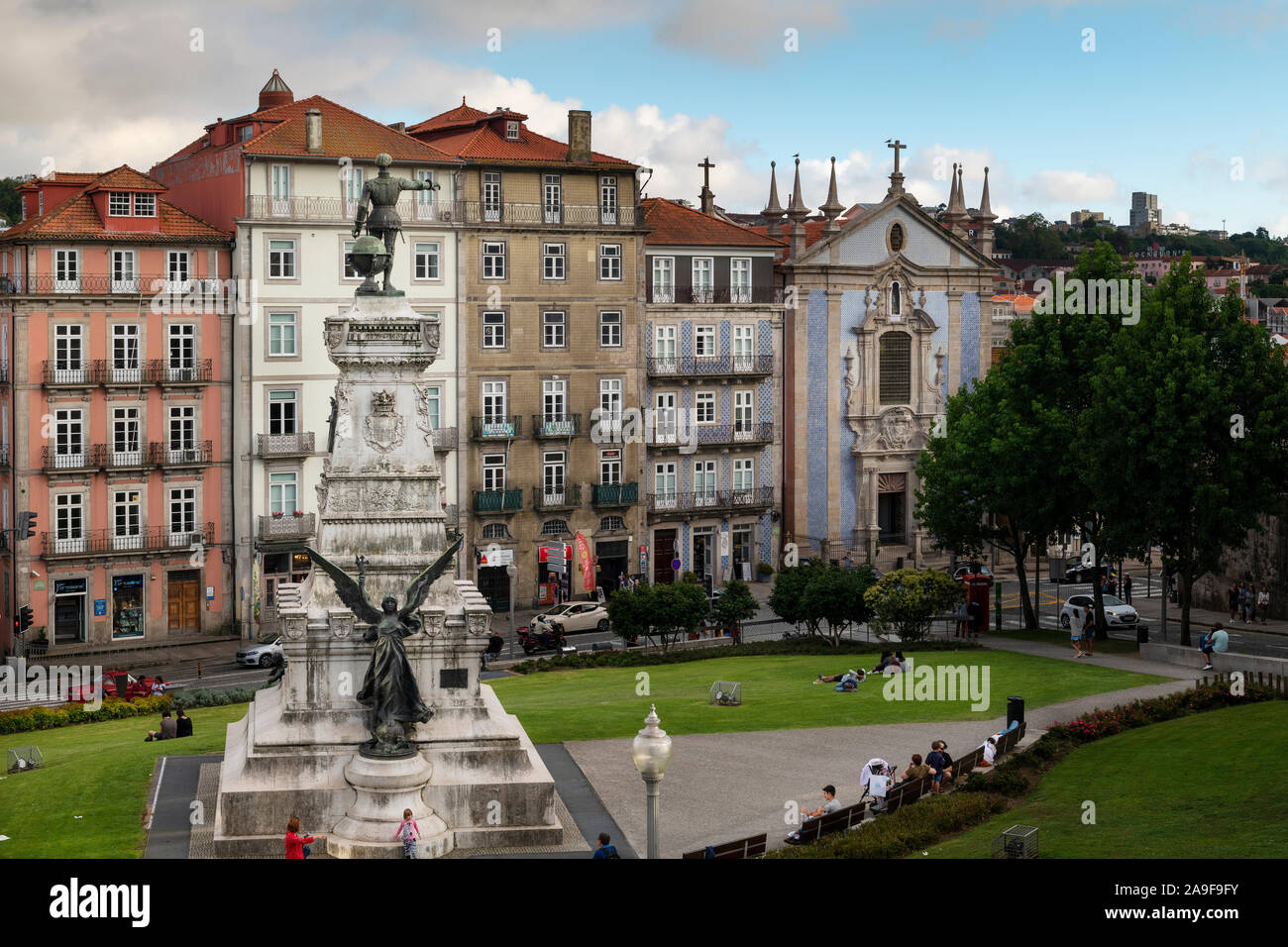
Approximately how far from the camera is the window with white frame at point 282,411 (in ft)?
212

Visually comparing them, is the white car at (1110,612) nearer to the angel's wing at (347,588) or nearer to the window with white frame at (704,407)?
the window with white frame at (704,407)

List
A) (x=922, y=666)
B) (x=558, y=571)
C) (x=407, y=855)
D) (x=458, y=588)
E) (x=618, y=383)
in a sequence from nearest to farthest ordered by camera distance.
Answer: (x=407, y=855)
(x=458, y=588)
(x=922, y=666)
(x=558, y=571)
(x=618, y=383)

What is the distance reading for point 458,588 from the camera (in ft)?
121

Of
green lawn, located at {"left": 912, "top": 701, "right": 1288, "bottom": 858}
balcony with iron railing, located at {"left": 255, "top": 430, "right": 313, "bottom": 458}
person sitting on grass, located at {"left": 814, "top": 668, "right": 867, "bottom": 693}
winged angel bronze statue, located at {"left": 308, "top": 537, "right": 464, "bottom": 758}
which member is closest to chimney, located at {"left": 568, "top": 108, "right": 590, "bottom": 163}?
balcony with iron railing, located at {"left": 255, "top": 430, "right": 313, "bottom": 458}

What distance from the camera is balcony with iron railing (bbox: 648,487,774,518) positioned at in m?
73.2

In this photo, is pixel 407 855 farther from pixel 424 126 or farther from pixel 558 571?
pixel 424 126

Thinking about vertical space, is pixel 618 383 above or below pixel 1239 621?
above

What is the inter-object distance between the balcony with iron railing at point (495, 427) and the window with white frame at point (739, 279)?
40.5 feet

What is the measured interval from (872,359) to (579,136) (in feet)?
59.4

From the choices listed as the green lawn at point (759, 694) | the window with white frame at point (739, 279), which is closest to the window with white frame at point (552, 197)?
the window with white frame at point (739, 279)

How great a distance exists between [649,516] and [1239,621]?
2427cm

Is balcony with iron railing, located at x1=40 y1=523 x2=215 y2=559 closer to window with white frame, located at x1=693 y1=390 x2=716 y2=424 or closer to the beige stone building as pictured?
the beige stone building

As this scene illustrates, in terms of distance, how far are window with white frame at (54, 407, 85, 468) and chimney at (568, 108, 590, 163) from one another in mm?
22590

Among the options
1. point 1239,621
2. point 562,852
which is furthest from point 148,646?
point 1239,621
